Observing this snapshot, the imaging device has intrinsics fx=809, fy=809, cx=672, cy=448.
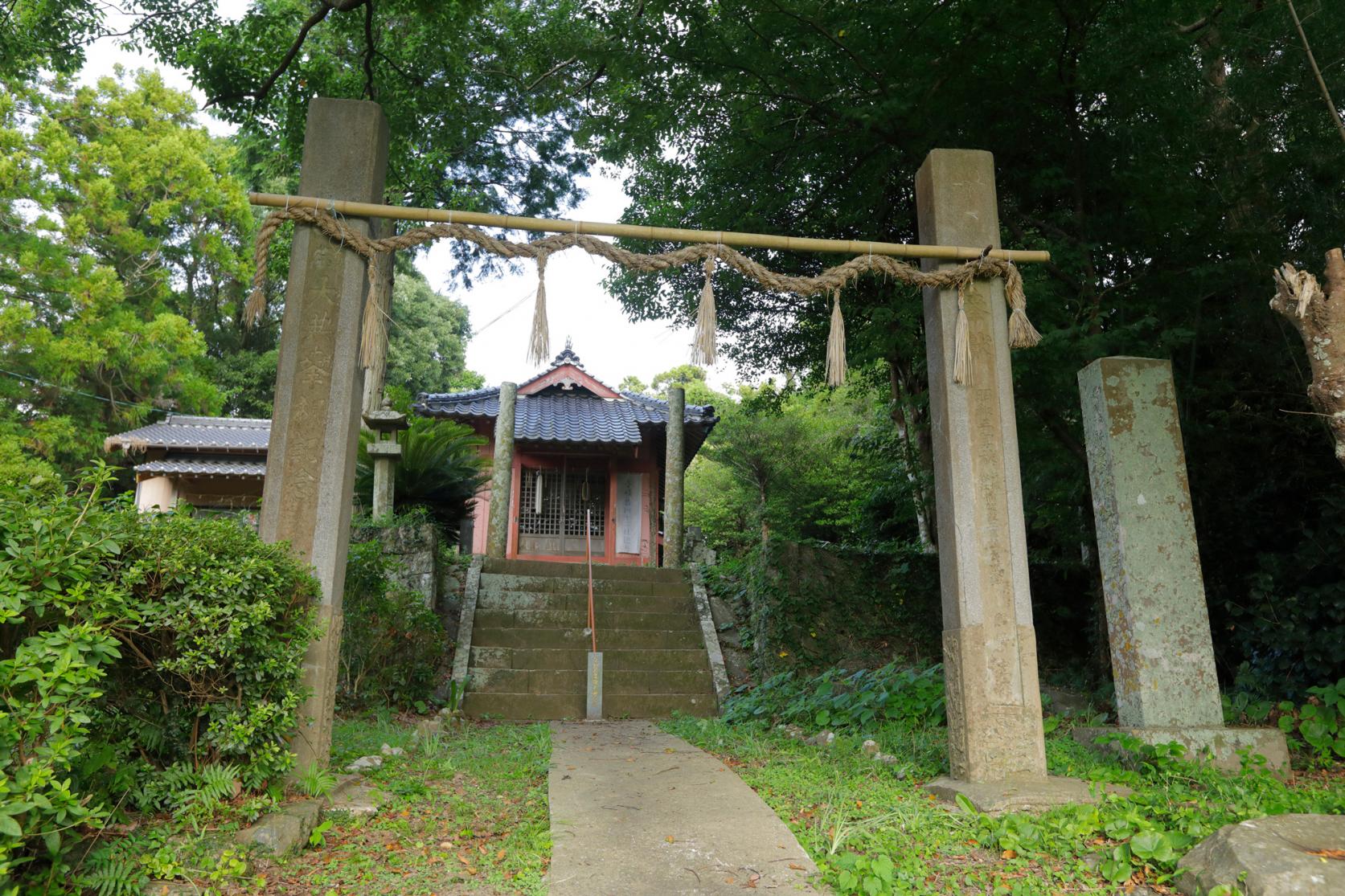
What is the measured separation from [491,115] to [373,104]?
19.8ft

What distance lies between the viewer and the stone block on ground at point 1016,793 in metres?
3.98

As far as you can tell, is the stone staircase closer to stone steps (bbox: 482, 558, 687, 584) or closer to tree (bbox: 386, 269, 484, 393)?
stone steps (bbox: 482, 558, 687, 584)

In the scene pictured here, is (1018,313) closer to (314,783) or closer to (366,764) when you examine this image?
(314,783)

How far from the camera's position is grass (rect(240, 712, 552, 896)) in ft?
10.3

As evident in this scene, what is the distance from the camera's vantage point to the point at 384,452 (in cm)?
944

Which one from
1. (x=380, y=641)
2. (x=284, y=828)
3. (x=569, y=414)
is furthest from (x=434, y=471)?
(x=284, y=828)

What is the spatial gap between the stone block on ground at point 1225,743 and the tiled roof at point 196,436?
14.0 meters

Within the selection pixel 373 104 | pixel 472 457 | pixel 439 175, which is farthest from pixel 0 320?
pixel 373 104

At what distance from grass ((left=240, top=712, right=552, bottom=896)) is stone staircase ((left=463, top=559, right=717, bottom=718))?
2.11 metres

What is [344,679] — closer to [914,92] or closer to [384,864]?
[384,864]

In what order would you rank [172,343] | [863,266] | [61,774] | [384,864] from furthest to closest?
[172,343], [863,266], [384,864], [61,774]

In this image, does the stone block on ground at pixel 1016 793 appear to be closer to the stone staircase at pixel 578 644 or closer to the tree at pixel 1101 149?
the tree at pixel 1101 149

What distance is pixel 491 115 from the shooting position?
10.3 metres

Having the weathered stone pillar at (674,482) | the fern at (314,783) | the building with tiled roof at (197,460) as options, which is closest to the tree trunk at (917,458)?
the weathered stone pillar at (674,482)
